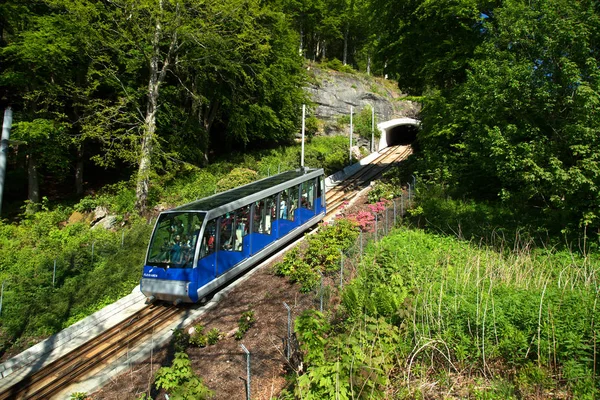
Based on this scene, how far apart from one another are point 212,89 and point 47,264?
1789 cm

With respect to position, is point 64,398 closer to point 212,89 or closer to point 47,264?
point 47,264

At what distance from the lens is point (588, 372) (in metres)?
4.43

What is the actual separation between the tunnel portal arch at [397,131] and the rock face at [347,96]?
5.70 ft

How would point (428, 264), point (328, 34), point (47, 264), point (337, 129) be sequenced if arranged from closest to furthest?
point (428, 264) → point (47, 264) → point (337, 129) → point (328, 34)

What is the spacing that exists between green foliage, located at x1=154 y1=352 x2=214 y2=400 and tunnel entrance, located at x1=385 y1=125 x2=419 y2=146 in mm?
44820

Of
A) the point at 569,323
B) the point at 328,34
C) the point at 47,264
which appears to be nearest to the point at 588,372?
the point at 569,323

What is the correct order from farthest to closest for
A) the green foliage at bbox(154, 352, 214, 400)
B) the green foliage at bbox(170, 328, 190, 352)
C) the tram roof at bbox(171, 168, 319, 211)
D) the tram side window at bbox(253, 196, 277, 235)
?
1. the tram side window at bbox(253, 196, 277, 235)
2. the tram roof at bbox(171, 168, 319, 211)
3. the green foliage at bbox(170, 328, 190, 352)
4. the green foliage at bbox(154, 352, 214, 400)

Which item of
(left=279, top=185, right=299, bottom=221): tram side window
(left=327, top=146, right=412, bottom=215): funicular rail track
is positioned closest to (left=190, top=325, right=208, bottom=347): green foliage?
(left=279, top=185, right=299, bottom=221): tram side window

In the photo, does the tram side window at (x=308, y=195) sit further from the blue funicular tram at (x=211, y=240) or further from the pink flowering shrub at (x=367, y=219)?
the pink flowering shrub at (x=367, y=219)

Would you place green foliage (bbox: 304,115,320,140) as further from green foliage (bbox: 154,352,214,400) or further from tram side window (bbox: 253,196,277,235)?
green foliage (bbox: 154,352,214,400)

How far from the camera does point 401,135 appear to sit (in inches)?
2009

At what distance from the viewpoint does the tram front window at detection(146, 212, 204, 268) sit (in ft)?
31.7

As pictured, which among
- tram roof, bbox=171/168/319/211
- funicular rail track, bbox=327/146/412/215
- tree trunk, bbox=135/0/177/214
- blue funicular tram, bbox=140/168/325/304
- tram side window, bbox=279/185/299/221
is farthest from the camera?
funicular rail track, bbox=327/146/412/215

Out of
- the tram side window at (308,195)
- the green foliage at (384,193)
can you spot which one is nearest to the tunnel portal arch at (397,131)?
the green foliage at (384,193)
